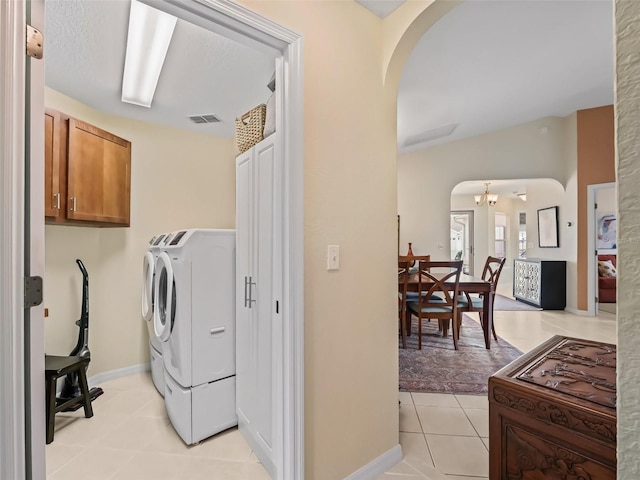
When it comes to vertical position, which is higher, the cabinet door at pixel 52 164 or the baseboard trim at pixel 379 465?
the cabinet door at pixel 52 164

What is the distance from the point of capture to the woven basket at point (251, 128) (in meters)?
1.73

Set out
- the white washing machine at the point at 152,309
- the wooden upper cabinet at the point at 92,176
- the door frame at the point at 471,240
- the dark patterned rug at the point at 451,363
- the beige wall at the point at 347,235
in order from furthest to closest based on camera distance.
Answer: the door frame at the point at 471,240
the dark patterned rug at the point at 451,363
the white washing machine at the point at 152,309
the wooden upper cabinet at the point at 92,176
the beige wall at the point at 347,235

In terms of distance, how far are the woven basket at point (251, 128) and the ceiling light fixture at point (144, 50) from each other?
0.59 metres

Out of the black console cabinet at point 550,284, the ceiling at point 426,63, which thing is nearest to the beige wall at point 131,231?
the ceiling at point 426,63

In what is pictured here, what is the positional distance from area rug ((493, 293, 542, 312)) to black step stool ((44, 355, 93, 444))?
218 inches

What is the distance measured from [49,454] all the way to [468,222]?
929cm

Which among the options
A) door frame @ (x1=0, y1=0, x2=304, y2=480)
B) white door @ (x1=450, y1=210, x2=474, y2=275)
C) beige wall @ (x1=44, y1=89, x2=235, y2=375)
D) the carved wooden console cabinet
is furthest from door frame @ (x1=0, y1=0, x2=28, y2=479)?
white door @ (x1=450, y1=210, x2=474, y2=275)

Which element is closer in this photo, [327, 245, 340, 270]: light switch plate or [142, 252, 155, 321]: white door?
[327, 245, 340, 270]: light switch plate

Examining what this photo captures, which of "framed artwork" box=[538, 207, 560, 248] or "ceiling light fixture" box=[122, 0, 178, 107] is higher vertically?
"ceiling light fixture" box=[122, 0, 178, 107]

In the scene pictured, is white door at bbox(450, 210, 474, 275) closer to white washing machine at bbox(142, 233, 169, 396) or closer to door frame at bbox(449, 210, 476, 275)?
door frame at bbox(449, 210, 476, 275)

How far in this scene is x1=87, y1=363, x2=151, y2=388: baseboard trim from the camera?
263 centimetres

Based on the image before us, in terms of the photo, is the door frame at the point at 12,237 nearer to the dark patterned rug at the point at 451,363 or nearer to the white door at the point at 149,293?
the white door at the point at 149,293

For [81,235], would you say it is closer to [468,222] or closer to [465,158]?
[465,158]

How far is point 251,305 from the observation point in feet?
5.82
